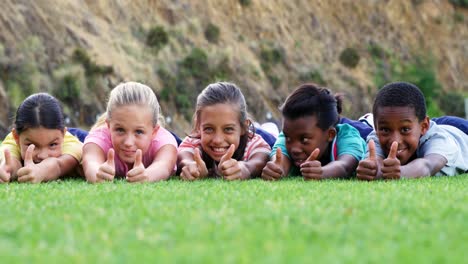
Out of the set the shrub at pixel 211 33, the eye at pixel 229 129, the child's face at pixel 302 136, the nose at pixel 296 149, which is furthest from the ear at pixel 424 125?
the shrub at pixel 211 33

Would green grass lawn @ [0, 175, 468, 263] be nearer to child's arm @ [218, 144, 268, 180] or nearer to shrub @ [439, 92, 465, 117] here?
child's arm @ [218, 144, 268, 180]

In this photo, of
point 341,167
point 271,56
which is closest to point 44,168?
point 341,167

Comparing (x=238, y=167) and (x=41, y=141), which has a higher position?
(x=41, y=141)

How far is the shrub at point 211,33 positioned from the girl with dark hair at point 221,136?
71.9 ft

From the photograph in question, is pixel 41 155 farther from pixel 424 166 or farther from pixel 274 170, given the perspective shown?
pixel 424 166

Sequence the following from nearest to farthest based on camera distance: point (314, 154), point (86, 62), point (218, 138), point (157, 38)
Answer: point (314, 154)
point (218, 138)
point (86, 62)
point (157, 38)

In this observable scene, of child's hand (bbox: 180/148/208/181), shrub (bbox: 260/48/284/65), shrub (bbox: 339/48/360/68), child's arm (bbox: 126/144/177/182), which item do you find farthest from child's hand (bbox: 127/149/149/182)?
shrub (bbox: 339/48/360/68)

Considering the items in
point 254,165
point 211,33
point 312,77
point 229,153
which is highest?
point 211,33

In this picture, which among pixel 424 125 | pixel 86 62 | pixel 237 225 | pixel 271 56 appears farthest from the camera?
pixel 271 56

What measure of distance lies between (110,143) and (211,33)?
2245 centimetres

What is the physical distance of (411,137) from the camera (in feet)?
20.3

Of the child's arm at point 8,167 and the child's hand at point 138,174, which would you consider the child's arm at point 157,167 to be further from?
the child's arm at point 8,167

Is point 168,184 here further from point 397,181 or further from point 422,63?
point 422,63

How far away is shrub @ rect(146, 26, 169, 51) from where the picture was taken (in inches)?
1018
